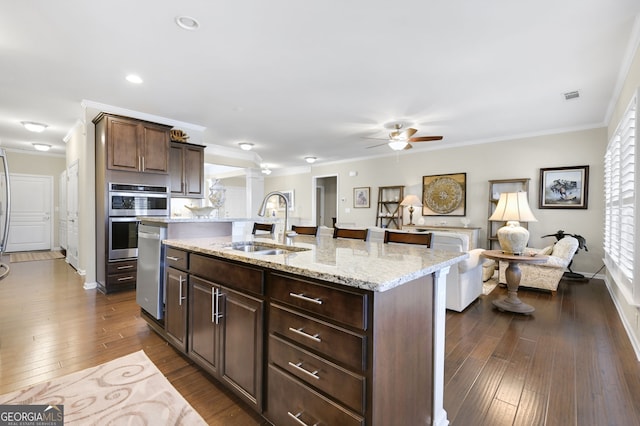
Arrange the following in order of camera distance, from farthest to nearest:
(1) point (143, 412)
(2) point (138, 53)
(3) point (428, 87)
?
(3) point (428, 87), (2) point (138, 53), (1) point (143, 412)

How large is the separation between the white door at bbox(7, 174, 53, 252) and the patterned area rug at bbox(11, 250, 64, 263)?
0.33 meters

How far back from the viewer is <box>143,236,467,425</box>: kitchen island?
1082 millimetres

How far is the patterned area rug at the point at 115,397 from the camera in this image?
1.56 m

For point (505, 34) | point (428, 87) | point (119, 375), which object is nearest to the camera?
point (119, 375)

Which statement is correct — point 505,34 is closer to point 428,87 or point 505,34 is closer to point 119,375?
point 428,87

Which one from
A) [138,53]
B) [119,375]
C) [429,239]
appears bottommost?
[119,375]

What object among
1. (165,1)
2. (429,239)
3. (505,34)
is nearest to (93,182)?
(165,1)

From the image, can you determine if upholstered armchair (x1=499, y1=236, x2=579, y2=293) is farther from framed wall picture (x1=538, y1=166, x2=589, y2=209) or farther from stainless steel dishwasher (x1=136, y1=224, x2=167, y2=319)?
stainless steel dishwasher (x1=136, y1=224, x2=167, y2=319)

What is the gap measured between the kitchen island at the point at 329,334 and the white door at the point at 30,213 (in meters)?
8.48

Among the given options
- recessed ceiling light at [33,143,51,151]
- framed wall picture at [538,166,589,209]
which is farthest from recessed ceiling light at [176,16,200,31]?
recessed ceiling light at [33,143,51,151]

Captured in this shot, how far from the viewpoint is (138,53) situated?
2.79 m

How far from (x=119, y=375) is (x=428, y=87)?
13.4 ft

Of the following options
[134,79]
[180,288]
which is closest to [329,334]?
[180,288]

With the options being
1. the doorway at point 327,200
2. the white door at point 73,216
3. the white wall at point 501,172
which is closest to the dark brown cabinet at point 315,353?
the white door at point 73,216
